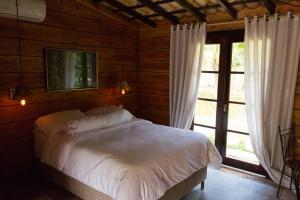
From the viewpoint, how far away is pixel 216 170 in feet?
11.5

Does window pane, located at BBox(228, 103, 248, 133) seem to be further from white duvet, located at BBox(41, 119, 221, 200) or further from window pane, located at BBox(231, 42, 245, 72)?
white duvet, located at BBox(41, 119, 221, 200)

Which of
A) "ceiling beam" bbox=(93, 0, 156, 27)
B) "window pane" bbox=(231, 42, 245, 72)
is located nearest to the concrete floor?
"window pane" bbox=(231, 42, 245, 72)

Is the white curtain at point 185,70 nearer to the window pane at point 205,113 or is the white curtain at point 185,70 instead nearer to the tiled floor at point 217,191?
the window pane at point 205,113

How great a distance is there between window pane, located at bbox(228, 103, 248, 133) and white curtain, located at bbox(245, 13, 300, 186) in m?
0.24

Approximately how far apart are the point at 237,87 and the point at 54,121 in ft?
8.31

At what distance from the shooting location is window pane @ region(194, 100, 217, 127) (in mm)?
3797

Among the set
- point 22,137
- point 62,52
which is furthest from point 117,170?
Answer: point 62,52

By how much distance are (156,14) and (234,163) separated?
2.59 m

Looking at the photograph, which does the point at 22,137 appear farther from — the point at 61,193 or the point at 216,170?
the point at 216,170

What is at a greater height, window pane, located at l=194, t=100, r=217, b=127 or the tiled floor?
window pane, located at l=194, t=100, r=217, b=127

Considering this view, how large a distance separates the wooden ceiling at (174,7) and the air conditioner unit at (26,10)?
962 millimetres

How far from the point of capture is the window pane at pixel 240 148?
140 inches

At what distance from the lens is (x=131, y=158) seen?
2.27 metres

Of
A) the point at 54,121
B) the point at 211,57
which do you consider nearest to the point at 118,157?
the point at 54,121
